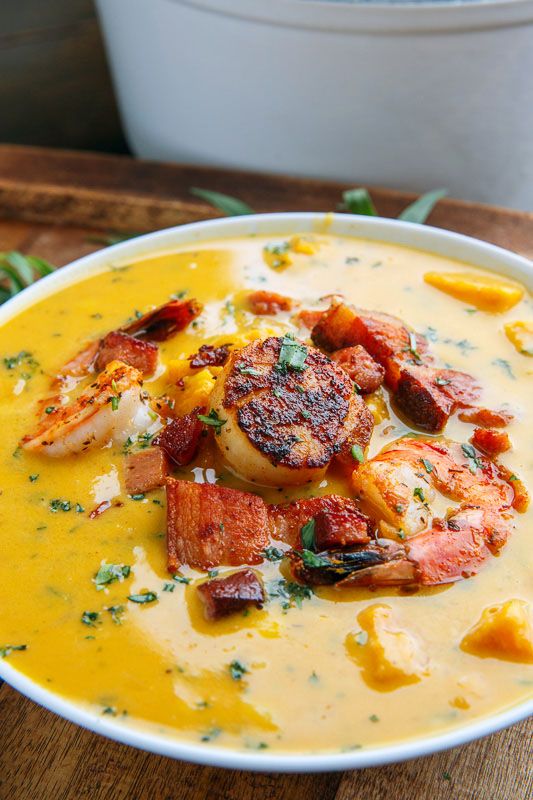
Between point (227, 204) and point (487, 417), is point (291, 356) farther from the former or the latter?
point (227, 204)

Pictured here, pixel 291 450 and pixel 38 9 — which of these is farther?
pixel 38 9

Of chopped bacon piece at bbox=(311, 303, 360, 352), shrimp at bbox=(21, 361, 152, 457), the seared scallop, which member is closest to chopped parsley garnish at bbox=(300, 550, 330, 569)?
the seared scallop

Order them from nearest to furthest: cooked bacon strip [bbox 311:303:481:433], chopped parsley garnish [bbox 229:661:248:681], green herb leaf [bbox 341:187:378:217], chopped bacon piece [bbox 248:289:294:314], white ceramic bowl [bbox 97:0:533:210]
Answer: chopped parsley garnish [bbox 229:661:248:681]
cooked bacon strip [bbox 311:303:481:433]
chopped bacon piece [bbox 248:289:294:314]
white ceramic bowl [bbox 97:0:533:210]
green herb leaf [bbox 341:187:378:217]

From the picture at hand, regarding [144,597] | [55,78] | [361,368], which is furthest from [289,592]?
[55,78]

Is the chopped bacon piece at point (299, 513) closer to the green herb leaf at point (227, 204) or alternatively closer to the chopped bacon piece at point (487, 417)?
the chopped bacon piece at point (487, 417)

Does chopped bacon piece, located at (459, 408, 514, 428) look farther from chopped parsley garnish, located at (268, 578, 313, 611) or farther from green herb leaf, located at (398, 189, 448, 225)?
green herb leaf, located at (398, 189, 448, 225)

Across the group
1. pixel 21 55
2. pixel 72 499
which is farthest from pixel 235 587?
pixel 21 55

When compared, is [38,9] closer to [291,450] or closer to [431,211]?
[431,211]
